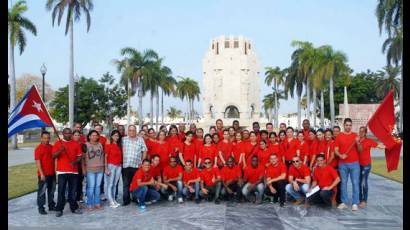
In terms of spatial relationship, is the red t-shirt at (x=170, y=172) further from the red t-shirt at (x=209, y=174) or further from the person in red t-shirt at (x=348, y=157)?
the person in red t-shirt at (x=348, y=157)

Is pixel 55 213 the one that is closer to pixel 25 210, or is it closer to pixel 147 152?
pixel 25 210

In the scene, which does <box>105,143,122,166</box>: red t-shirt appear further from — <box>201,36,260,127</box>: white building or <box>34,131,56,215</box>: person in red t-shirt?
<box>201,36,260,127</box>: white building

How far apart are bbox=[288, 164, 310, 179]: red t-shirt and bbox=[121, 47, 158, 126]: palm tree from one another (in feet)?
117

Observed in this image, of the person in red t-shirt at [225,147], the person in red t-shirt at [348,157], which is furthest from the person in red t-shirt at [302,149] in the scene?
the person in red t-shirt at [225,147]

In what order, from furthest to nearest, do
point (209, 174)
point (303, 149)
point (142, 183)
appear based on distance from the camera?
point (303, 149)
point (209, 174)
point (142, 183)

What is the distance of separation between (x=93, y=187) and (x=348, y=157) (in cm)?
555

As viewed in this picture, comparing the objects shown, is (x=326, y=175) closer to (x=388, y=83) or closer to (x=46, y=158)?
(x=46, y=158)

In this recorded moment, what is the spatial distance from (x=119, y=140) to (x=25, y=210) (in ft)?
7.99

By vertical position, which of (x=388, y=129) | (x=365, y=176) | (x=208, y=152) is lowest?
(x=365, y=176)

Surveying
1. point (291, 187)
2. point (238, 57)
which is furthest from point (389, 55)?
point (291, 187)

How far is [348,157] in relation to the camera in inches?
353

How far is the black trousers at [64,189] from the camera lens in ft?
27.2

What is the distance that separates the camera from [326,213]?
27.6 feet

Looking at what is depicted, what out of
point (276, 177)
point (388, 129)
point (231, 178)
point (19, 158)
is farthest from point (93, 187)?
point (19, 158)
